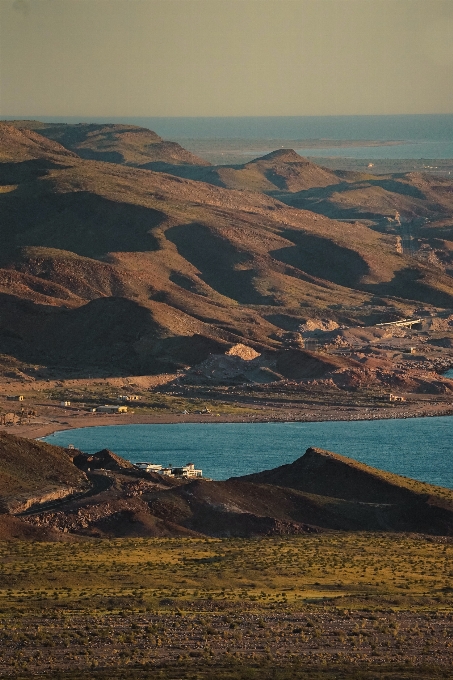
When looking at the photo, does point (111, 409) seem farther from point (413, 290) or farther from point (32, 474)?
point (413, 290)

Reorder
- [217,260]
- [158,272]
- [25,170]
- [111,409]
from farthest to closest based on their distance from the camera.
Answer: [25,170], [217,260], [158,272], [111,409]

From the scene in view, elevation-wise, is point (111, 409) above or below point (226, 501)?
below

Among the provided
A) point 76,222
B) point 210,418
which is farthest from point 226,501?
point 76,222

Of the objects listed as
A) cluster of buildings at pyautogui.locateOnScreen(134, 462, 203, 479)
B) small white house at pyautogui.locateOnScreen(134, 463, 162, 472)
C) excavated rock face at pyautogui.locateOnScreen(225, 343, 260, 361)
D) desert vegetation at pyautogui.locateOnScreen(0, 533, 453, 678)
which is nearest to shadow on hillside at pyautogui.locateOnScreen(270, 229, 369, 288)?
excavated rock face at pyautogui.locateOnScreen(225, 343, 260, 361)

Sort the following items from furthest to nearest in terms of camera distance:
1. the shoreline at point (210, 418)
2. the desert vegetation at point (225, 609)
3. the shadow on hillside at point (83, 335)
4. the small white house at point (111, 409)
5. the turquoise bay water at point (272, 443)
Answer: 1. the shadow on hillside at point (83, 335)
2. the small white house at point (111, 409)
3. the shoreline at point (210, 418)
4. the turquoise bay water at point (272, 443)
5. the desert vegetation at point (225, 609)

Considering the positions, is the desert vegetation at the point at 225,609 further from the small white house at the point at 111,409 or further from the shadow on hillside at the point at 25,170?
the shadow on hillside at the point at 25,170

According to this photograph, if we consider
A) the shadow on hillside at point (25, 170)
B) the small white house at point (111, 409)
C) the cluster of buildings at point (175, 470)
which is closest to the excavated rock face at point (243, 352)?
the small white house at point (111, 409)
